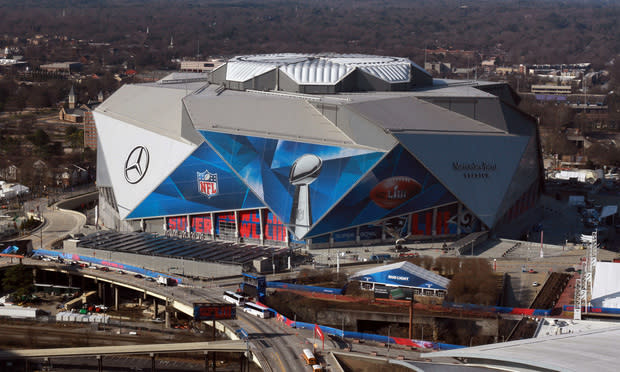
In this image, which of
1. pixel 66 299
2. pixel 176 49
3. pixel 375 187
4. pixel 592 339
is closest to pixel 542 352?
pixel 592 339

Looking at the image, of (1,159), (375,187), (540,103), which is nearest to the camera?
(375,187)

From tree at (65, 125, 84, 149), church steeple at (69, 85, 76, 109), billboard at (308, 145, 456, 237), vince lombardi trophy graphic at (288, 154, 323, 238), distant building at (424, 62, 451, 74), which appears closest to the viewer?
billboard at (308, 145, 456, 237)

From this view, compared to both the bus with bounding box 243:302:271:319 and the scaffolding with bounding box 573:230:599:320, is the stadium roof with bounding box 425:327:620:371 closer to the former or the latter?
the scaffolding with bounding box 573:230:599:320

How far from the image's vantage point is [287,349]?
108 feet

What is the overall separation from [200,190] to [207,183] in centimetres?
60

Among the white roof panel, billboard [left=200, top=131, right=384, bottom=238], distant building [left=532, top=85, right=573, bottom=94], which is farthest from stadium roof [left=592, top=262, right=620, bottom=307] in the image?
distant building [left=532, top=85, right=573, bottom=94]

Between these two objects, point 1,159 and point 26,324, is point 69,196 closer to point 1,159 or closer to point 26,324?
point 1,159

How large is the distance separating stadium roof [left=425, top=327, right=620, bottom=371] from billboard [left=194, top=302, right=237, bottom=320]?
9110 millimetres

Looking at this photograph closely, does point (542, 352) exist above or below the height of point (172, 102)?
below

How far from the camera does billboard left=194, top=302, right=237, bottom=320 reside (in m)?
34.9

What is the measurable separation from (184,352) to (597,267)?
16092mm

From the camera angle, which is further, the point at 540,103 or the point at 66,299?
the point at 540,103

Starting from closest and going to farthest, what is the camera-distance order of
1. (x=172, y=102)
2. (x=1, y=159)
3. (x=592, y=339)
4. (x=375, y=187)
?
(x=592, y=339) < (x=375, y=187) < (x=172, y=102) < (x=1, y=159)

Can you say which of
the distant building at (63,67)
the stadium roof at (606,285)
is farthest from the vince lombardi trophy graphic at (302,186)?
the distant building at (63,67)
